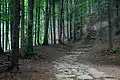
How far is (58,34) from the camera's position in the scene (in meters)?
25.8

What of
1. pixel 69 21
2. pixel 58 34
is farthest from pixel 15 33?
pixel 69 21

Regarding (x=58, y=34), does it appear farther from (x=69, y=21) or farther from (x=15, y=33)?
(x=15, y=33)

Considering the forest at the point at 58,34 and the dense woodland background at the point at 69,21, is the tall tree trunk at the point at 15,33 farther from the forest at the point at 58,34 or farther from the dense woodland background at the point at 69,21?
the dense woodland background at the point at 69,21

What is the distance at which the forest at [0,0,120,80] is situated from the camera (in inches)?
381

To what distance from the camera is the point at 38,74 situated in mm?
9242

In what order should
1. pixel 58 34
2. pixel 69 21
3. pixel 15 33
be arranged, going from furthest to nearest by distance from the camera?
pixel 69 21 < pixel 58 34 < pixel 15 33

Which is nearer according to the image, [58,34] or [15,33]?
[15,33]

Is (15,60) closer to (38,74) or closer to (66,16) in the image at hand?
(38,74)

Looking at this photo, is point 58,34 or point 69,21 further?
point 69,21

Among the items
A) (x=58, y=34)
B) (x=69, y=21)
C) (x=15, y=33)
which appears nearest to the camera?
(x=15, y=33)

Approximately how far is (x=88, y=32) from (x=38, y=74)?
68.4ft

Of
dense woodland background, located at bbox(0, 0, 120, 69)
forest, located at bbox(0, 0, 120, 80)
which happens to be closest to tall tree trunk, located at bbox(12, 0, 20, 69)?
forest, located at bbox(0, 0, 120, 80)

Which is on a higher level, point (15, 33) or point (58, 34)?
point (58, 34)

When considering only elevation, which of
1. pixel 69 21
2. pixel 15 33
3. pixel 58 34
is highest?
pixel 69 21
